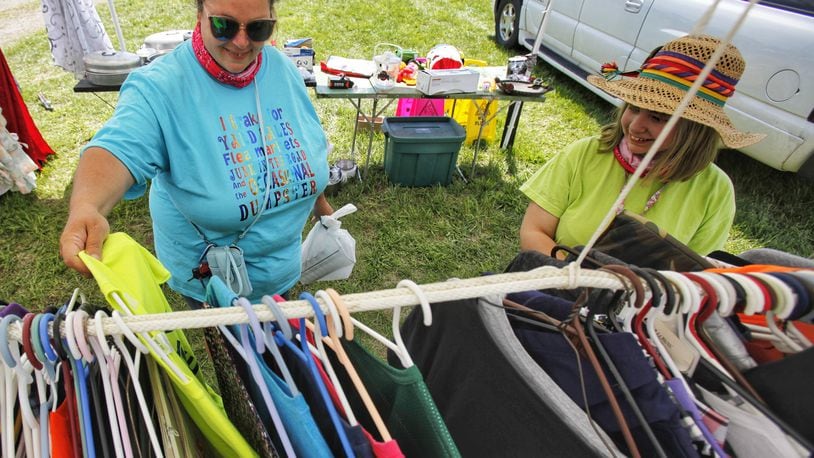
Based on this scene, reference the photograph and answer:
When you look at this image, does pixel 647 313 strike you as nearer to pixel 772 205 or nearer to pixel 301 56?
pixel 301 56

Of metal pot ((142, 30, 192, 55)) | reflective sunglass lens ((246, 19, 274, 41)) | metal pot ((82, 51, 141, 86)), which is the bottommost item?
metal pot ((82, 51, 141, 86))

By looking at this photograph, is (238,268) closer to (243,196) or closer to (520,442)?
(243,196)

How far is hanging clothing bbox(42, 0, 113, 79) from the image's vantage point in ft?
11.8

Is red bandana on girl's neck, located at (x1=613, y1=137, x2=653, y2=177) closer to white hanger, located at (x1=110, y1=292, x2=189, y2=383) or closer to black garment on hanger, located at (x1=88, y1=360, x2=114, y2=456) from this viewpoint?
white hanger, located at (x1=110, y1=292, x2=189, y2=383)

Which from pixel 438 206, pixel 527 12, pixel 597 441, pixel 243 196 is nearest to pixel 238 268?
pixel 243 196

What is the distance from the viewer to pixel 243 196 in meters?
1.38

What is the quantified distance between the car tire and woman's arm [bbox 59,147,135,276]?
6.72m

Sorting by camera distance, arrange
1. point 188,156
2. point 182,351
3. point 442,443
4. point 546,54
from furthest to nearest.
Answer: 1. point 546,54
2. point 188,156
3. point 182,351
4. point 442,443

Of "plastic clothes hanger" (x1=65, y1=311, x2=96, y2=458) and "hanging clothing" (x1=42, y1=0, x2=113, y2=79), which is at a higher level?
"plastic clothes hanger" (x1=65, y1=311, x2=96, y2=458)

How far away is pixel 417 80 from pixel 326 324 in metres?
3.31

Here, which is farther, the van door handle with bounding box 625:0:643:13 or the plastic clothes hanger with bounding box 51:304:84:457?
the van door handle with bounding box 625:0:643:13

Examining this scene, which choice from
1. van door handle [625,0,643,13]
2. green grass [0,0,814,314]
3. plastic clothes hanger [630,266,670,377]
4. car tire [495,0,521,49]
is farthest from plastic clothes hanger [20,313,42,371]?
car tire [495,0,521,49]

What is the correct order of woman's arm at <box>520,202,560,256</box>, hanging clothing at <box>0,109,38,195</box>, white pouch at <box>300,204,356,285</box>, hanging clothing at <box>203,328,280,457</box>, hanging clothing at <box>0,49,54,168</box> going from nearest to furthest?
hanging clothing at <box>203,328,280,457</box>, woman's arm at <box>520,202,560,256</box>, white pouch at <box>300,204,356,285</box>, hanging clothing at <box>0,109,38,195</box>, hanging clothing at <box>0,49,54,168</box>

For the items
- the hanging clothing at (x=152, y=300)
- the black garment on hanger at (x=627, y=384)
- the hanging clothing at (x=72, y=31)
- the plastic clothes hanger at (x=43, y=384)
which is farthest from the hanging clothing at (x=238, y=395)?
the hanging clothing at (x=72, y=31)
